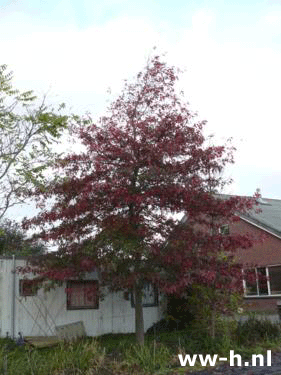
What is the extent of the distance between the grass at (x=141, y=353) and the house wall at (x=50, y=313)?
131cm

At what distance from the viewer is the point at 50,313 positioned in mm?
17531

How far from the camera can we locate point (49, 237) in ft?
45.9

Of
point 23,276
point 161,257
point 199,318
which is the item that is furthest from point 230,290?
point 23,276

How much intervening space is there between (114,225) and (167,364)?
3510 mm

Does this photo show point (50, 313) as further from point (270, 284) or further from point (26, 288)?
point (270, 284)

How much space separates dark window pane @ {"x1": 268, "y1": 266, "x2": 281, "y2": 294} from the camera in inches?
994

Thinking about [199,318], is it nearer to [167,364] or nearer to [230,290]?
[230,290]

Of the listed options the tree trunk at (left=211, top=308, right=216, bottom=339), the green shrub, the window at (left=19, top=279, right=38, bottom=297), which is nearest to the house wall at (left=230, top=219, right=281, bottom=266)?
the tree trunk at (left=211, top=308, right=216, bottom=339)

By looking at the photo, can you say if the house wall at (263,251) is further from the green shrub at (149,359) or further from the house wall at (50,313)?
the green shrub at (149,359)

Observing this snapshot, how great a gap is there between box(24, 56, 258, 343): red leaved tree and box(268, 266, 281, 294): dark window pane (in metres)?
11.6

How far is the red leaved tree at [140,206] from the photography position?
13.3 meters

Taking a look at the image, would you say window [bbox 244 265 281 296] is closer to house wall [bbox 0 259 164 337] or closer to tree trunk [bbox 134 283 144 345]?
house wall [bbox 0 259 164 337]

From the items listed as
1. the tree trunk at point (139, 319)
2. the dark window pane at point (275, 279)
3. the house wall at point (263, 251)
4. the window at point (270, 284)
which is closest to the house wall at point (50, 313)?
the tree trunk at point (139, 319)

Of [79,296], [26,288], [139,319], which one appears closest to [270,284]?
[79,296]
